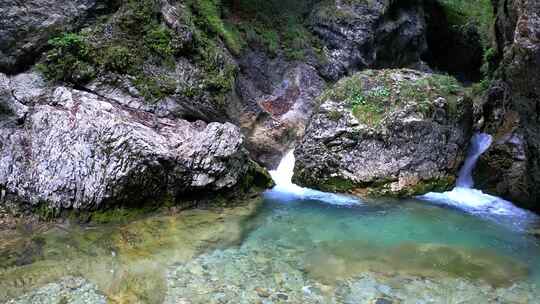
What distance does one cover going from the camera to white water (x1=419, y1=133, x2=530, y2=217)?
33.8 ft

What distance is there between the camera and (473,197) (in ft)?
36.5

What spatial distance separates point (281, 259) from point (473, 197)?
6.55 meters

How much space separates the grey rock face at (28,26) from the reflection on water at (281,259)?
13.6ft

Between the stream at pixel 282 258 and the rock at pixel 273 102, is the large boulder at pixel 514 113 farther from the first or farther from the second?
the rock at pixel 273 102

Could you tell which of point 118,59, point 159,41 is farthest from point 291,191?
point 118,59

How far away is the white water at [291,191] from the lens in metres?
10.7

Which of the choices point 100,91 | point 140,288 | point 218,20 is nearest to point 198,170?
point 100,91

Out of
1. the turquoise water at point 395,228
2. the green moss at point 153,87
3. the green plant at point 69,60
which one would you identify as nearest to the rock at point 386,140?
the turquoise water at point 395,228

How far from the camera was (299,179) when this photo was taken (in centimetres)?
1184

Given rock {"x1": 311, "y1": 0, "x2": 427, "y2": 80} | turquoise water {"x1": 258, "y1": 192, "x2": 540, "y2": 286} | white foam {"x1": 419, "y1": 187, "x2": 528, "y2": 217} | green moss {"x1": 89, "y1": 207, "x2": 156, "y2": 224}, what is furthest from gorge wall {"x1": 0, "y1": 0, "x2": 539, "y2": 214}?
rock {"x1": 311, "y1": 0, "x2": 427, "y2": 80}

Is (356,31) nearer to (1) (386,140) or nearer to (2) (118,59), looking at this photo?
(1) (386,140)

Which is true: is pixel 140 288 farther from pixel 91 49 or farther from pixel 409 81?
pixel 409 81

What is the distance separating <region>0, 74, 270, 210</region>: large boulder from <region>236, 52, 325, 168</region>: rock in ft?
10.6

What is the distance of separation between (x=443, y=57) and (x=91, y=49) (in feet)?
58.5
